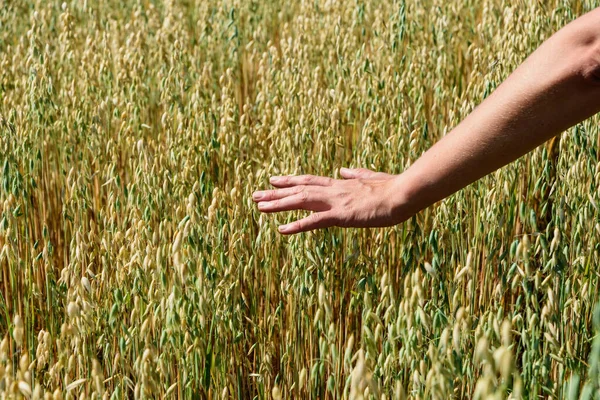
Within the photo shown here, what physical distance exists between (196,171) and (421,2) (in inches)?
55.6

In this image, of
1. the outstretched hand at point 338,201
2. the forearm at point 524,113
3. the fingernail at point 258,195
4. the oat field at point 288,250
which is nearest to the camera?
the forearm at point 524,113

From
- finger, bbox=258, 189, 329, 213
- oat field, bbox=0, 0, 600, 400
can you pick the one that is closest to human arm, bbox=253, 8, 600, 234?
finger, bbox=258, 189, 329, 213

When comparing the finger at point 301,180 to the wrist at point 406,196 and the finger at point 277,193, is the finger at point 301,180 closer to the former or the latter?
the finger at point 277,193

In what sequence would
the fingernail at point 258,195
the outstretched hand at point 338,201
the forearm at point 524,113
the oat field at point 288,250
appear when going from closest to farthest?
the forearm at point 524,113, the oat field at point 288,250, the outstretched hand at point 338,201, the fingernail at point 258,195

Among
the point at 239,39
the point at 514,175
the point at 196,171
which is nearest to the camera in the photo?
the point at 514,175

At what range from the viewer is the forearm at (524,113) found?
1.12 meters

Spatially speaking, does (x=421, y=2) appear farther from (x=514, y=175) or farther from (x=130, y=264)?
(x=130, y=264)

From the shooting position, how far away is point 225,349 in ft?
4.64

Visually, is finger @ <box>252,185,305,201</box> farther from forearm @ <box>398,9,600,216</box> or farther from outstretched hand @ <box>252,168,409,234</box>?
forearm @ <box>398,9,600,216</box>

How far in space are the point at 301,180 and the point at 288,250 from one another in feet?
0.71

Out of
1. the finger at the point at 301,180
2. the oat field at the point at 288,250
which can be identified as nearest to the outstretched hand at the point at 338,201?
the finger at the point at 301,180

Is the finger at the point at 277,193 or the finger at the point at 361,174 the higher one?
the finger at the point at 361,174

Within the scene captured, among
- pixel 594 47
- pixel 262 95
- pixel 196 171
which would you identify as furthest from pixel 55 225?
pixel 594 47

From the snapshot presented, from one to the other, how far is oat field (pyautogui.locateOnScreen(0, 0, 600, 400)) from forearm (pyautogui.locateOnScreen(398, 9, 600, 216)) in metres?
0.17
